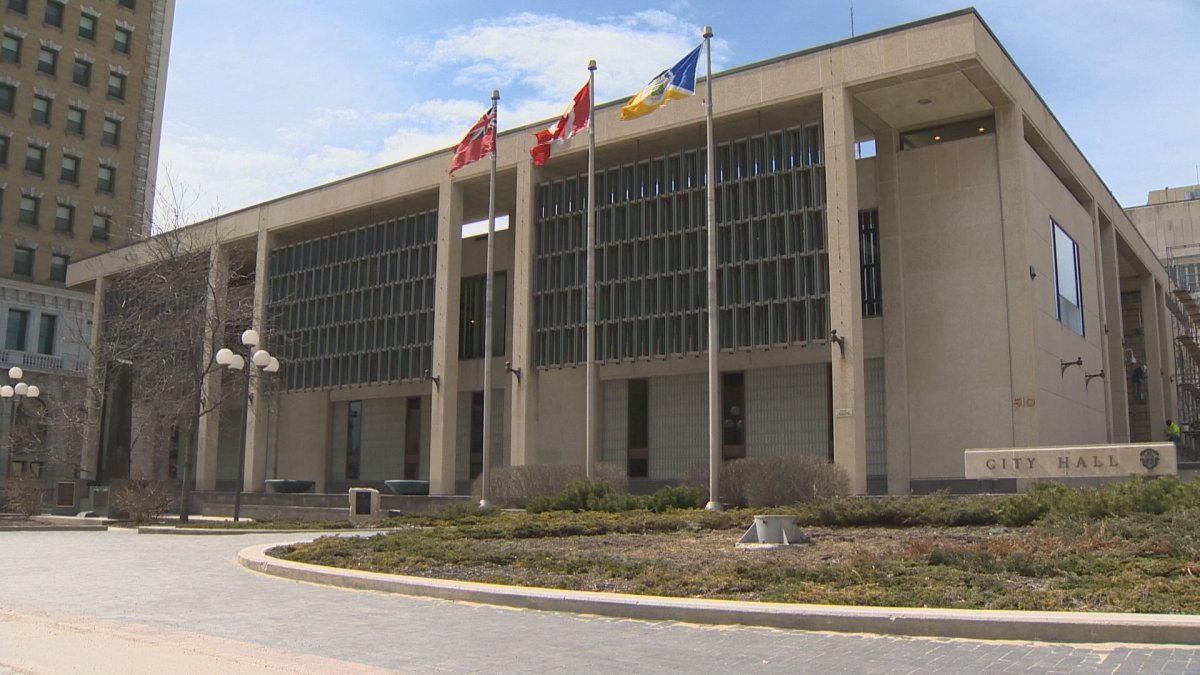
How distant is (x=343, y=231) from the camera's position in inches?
1944

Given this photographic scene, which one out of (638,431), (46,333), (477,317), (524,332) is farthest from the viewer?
(46,333)

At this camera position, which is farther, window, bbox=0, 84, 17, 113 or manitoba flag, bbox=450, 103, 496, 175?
window, bbox=0, 84, 17, 113

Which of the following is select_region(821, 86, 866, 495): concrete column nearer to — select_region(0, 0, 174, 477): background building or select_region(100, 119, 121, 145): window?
select_region(0, 0, 174, 477): background building

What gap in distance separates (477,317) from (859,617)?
132ft

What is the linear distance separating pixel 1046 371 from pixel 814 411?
809cm

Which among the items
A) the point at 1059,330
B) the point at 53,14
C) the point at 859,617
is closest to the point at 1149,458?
the point at 859,617

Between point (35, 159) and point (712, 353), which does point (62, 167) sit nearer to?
point (35, 159)

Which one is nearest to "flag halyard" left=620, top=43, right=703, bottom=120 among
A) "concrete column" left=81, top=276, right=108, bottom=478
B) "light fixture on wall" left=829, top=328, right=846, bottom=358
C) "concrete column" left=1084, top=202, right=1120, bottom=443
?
"light fixture on wall" left=829, top=328, right=846, bottom=358

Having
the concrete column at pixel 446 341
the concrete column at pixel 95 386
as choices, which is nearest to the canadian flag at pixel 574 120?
the concrete column at pixel 446 341

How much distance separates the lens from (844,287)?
31.8 meters

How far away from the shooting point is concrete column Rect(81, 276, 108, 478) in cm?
5212

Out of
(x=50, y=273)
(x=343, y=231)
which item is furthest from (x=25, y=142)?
(x=343, y=231)

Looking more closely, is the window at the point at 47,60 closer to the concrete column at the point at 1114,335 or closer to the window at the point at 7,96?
the window at the point at 7,96

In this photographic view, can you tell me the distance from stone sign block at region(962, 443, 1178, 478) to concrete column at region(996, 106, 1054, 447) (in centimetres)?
905
